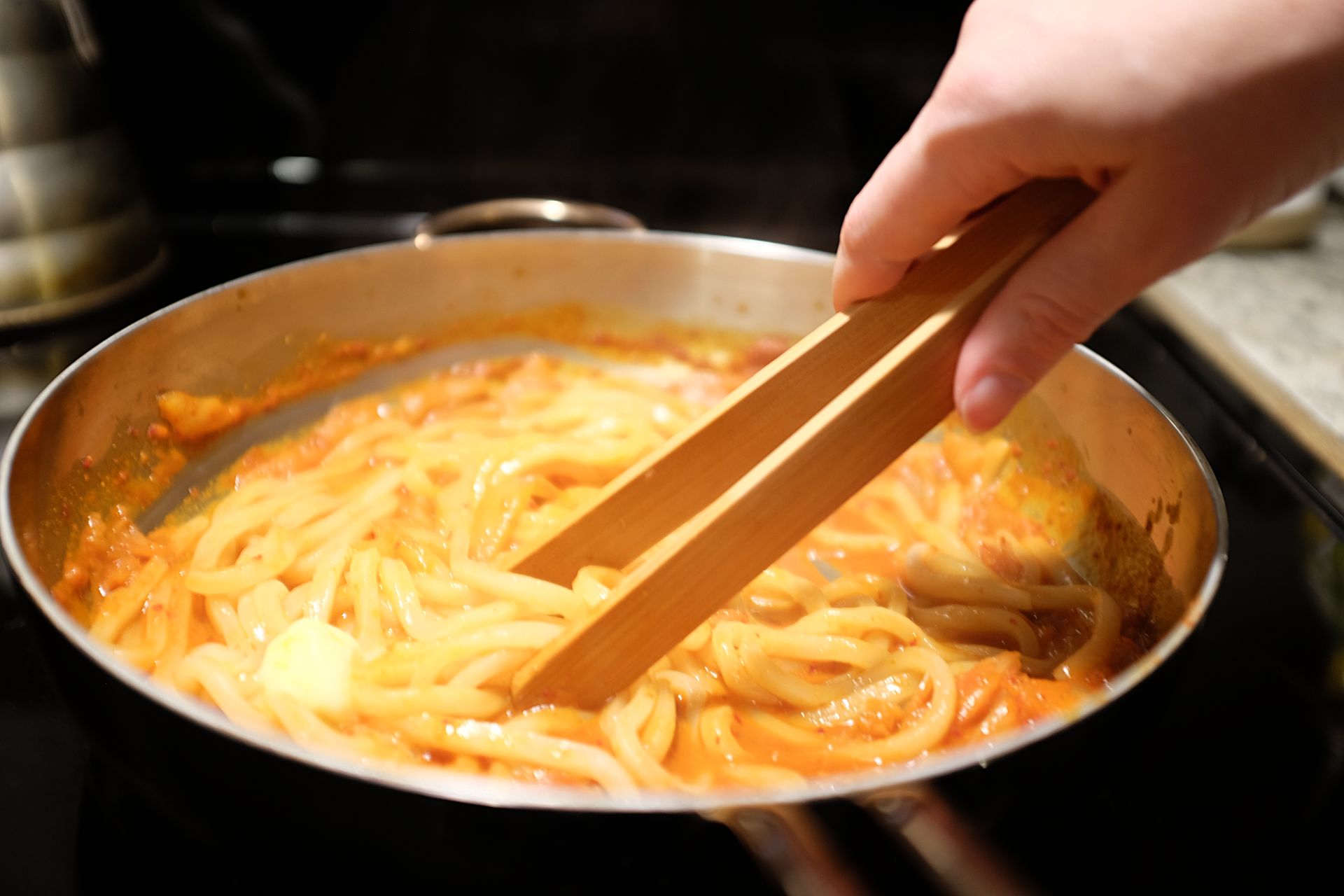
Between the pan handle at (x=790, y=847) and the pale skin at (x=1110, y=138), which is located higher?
the pale skin at (x=1110, y=138)

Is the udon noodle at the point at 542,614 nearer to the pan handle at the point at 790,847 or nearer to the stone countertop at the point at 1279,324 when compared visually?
the pan handle at the point at 790,847

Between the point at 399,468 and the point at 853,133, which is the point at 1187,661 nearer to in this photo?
the point at 399,468

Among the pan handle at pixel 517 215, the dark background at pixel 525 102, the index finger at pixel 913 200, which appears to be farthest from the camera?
the dark background at pixel 525 102

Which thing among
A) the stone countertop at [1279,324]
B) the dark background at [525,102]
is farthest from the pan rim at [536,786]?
the dark background at [525,102]

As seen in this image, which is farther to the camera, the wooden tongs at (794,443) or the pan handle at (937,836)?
the wooden tongs at (794,443)

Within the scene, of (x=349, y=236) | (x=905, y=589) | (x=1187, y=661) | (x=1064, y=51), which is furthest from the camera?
(x=349, y=236)

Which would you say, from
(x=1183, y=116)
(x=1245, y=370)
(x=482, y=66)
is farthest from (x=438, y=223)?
(x=1245, y=370)

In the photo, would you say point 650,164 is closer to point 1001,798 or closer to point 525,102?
point 525,102
